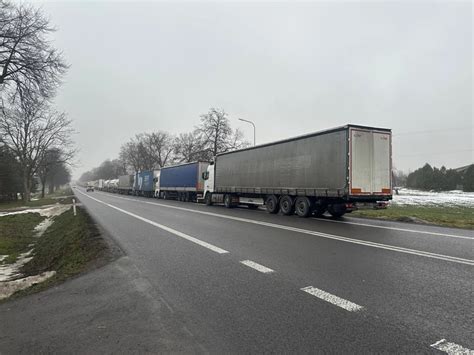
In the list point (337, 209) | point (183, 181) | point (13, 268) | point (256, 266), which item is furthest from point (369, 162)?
point (183, 181)

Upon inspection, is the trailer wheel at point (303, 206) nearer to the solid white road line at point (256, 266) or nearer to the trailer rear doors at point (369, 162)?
the trailer rear doors at point (369, 162)

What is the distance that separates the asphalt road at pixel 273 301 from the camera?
11.0 feet

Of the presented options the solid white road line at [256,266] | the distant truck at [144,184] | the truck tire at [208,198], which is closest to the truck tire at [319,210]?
the solid white road line at [256,266]

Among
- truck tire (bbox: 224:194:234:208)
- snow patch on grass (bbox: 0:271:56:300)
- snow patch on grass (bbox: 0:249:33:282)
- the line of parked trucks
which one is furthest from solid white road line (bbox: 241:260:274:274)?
truck tire (bbox: 224:194:234:208)

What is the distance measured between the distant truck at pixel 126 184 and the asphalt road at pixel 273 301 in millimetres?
52355

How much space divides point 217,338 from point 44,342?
5.94 ft

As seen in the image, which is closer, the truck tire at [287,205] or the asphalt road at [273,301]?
the asphalt road at [273,301]

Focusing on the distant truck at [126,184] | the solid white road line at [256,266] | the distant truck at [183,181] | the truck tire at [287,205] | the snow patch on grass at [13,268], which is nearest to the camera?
the solid white road line at [256,266]

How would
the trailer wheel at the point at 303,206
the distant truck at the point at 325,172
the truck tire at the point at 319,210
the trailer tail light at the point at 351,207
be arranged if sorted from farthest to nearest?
the truck tire at the point at 319,210 → the trailer wheel at the point at 303,206 → the trailer tail light at the point at 351,207 → the distant truck at the point at 325,172

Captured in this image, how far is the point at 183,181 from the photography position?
113 feet

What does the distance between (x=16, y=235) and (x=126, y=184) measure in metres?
48.3

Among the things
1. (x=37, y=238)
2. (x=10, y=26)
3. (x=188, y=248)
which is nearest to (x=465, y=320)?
(x=188, y=248)

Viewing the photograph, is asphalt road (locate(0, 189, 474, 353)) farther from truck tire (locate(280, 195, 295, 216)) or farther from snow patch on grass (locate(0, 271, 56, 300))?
truck tire (locate(280, 195, 295, 216))

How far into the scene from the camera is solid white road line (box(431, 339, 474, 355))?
304cm
